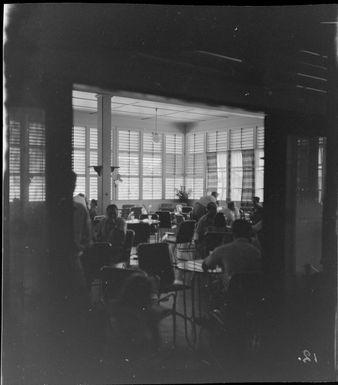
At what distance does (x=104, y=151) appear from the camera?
10.3ft

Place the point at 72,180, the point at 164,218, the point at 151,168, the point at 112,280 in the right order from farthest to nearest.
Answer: the point at 164,218 < the point at 151,168 < the point at 112,280 < the point at 72,180

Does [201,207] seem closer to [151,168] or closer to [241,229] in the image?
[241,229]

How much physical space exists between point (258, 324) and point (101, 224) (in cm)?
161

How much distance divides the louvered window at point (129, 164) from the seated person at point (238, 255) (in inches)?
37.3

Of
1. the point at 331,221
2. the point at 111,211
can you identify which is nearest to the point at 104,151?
the point at 111,211

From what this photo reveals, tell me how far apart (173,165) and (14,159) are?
4.97 feet

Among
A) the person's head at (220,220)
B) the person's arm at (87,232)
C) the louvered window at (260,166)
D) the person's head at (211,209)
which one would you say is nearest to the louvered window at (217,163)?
the person's head at (211,209)

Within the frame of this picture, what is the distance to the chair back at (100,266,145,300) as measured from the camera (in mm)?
3064

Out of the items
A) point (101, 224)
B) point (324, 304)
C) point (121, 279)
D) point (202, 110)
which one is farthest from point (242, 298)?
point (202, 110)

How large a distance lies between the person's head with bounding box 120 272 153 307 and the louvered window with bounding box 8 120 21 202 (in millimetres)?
1189

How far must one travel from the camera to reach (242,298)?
320 centimetres

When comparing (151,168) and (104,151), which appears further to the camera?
(151,168)

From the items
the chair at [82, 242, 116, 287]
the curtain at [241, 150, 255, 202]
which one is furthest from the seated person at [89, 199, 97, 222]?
the curtain at [241, 150, 255, 202]

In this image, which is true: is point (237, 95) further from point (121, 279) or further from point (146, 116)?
point (121, 279)
